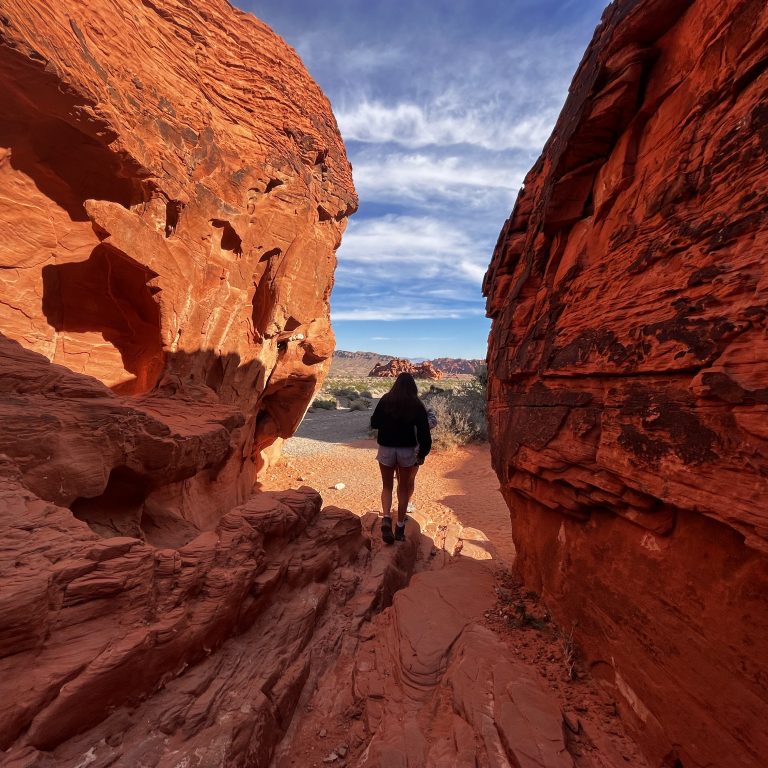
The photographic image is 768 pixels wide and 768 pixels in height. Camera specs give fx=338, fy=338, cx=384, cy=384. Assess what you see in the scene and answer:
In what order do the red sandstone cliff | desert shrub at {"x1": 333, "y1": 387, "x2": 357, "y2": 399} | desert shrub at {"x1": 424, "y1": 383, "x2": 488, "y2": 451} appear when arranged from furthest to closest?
desert shrub at {"x1": 333, "y1": 387, "x2": 357, "y2": 399} < desert shrub at {"x1": 424, "y1": 383, "x2": 488, "y2": 451} < the red sandstone cliff

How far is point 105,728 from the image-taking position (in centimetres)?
217

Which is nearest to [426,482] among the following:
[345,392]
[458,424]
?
[458,424]

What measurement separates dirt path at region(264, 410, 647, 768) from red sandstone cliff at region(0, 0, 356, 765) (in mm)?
1617

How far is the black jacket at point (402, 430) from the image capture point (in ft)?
17.5

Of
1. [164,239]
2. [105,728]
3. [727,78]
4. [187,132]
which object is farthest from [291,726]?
[187,132]

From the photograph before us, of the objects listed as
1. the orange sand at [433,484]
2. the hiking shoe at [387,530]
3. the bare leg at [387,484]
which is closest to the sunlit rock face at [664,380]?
the bare leg at [387,484]

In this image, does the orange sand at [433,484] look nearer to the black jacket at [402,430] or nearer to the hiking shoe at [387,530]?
the hiking shoe at [387,530]

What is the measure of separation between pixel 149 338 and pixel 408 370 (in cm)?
5983

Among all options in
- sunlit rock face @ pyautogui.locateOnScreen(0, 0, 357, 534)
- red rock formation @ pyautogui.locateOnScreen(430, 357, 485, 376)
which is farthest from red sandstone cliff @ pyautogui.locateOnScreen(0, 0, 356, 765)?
red rock formation @ pyautogui.locateOnScreen(430, 357, 485, 376)

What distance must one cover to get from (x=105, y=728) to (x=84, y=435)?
2.46 m

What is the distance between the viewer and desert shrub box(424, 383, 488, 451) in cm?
1597

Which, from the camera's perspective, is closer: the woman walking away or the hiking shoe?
the woman walking away

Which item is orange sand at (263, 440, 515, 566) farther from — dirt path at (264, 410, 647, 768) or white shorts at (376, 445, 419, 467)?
white shorts at (376, 445, 419, 467)

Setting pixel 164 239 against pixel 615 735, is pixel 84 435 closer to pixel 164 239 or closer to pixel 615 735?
pixel 164 239
